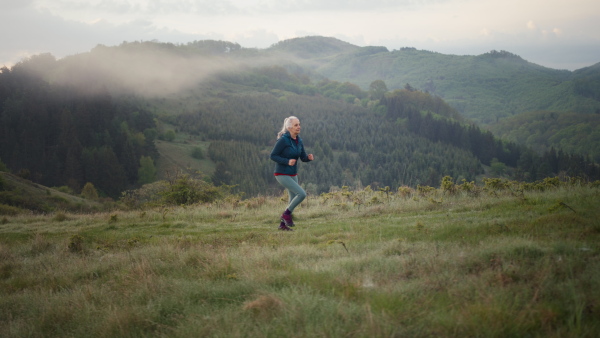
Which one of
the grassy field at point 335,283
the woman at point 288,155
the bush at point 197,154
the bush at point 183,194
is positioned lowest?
the bush at point 197,154

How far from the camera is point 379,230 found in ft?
25.6

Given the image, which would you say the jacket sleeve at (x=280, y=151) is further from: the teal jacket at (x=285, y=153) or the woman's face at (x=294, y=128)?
the woman's face at (x=294, y=128)

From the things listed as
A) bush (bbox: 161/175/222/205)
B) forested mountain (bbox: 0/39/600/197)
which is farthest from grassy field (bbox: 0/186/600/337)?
forested mountain (bbox: 0/39/600/197)

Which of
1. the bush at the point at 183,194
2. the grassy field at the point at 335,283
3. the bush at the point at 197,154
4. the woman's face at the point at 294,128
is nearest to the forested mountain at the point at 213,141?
the bush at the point at 197,154

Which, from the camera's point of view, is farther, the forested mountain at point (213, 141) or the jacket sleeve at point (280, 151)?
the forested mountain at point (213, 141)

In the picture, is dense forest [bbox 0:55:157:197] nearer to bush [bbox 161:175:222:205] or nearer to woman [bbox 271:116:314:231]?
bush [bbox 161:175:222:205]

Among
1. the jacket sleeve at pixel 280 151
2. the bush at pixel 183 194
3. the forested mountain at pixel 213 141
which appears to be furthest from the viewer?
the forested mountain at pixel 213 141

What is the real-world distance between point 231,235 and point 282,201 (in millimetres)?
5387

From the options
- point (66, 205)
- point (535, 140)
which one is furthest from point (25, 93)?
point (535, 140)

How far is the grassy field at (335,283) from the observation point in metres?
3.31

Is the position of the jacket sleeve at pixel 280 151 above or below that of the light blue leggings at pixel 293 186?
above

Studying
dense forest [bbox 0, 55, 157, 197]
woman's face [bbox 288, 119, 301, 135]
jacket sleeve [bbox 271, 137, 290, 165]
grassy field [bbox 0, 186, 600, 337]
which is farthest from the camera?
dense forest [bbox 0, 55, 157, 197]

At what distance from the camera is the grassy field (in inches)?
130

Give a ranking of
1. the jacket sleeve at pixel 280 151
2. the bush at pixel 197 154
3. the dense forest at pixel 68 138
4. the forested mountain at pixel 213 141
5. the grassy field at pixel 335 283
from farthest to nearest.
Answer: the bush at pixel 197 154 → the forested mountain at pixel 213 141 → the dense forest at pixel 68 138 → the jacket sleeve at pixel 280 151 → the grassy field at pixel 335 283
